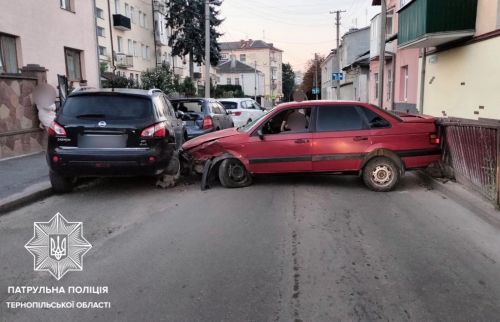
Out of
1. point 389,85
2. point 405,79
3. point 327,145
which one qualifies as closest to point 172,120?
point 327,145

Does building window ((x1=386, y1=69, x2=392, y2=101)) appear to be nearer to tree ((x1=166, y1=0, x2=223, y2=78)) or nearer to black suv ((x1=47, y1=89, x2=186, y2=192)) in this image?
black suv ((x1=47, y1=89, x2=186, y2=192))

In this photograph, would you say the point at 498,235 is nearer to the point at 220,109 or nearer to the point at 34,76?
the point at 220,109

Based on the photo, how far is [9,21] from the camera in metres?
14.3

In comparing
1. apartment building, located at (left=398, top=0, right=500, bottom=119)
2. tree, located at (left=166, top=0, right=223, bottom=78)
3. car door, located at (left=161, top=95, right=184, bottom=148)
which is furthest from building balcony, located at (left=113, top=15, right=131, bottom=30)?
car door, located at (left=161, top=95, right=184, bottom=148)

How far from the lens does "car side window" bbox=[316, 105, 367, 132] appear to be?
8.27 m

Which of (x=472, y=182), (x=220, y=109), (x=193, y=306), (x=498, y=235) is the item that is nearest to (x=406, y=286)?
(x=193, y=306)

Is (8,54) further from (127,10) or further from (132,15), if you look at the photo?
(132,15)

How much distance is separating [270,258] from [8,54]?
43.4ft

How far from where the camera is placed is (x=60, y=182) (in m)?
7.75

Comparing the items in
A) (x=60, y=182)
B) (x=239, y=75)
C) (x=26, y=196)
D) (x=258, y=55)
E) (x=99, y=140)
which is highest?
(x=258, y=55)

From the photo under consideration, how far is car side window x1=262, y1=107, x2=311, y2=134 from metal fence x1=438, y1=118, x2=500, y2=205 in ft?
8.30

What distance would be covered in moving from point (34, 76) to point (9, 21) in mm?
3276

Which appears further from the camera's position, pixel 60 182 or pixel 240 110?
pixel 240 110

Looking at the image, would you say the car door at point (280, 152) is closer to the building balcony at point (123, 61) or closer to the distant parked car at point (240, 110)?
the distant parked car at point (240, 110)
